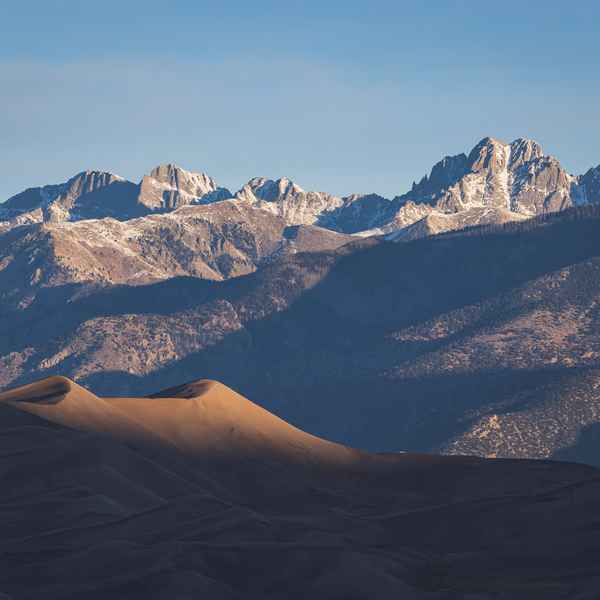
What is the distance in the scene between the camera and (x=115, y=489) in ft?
636

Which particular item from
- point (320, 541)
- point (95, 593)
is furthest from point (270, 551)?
point (95, 593)

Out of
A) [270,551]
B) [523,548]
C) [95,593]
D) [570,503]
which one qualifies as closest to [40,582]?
[95,593]

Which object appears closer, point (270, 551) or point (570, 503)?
point (270, 551)

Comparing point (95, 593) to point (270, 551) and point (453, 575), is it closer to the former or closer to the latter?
point (270, 551)

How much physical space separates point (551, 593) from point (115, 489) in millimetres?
65347

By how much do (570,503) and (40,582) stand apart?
67.7 m

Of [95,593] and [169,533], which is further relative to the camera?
[169,533]

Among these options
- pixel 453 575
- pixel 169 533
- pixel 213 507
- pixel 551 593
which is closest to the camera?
pixel 551 593

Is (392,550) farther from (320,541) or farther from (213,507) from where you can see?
(213,507)

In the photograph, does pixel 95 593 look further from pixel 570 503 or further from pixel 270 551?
pixel 570 503

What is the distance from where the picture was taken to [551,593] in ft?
470

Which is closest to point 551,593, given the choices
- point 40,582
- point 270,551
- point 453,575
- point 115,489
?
point 453,575

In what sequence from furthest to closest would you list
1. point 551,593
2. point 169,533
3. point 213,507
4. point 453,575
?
point 213,507
point 169,533
point 453,575
point 551,593

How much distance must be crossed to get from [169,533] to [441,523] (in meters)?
36.2
